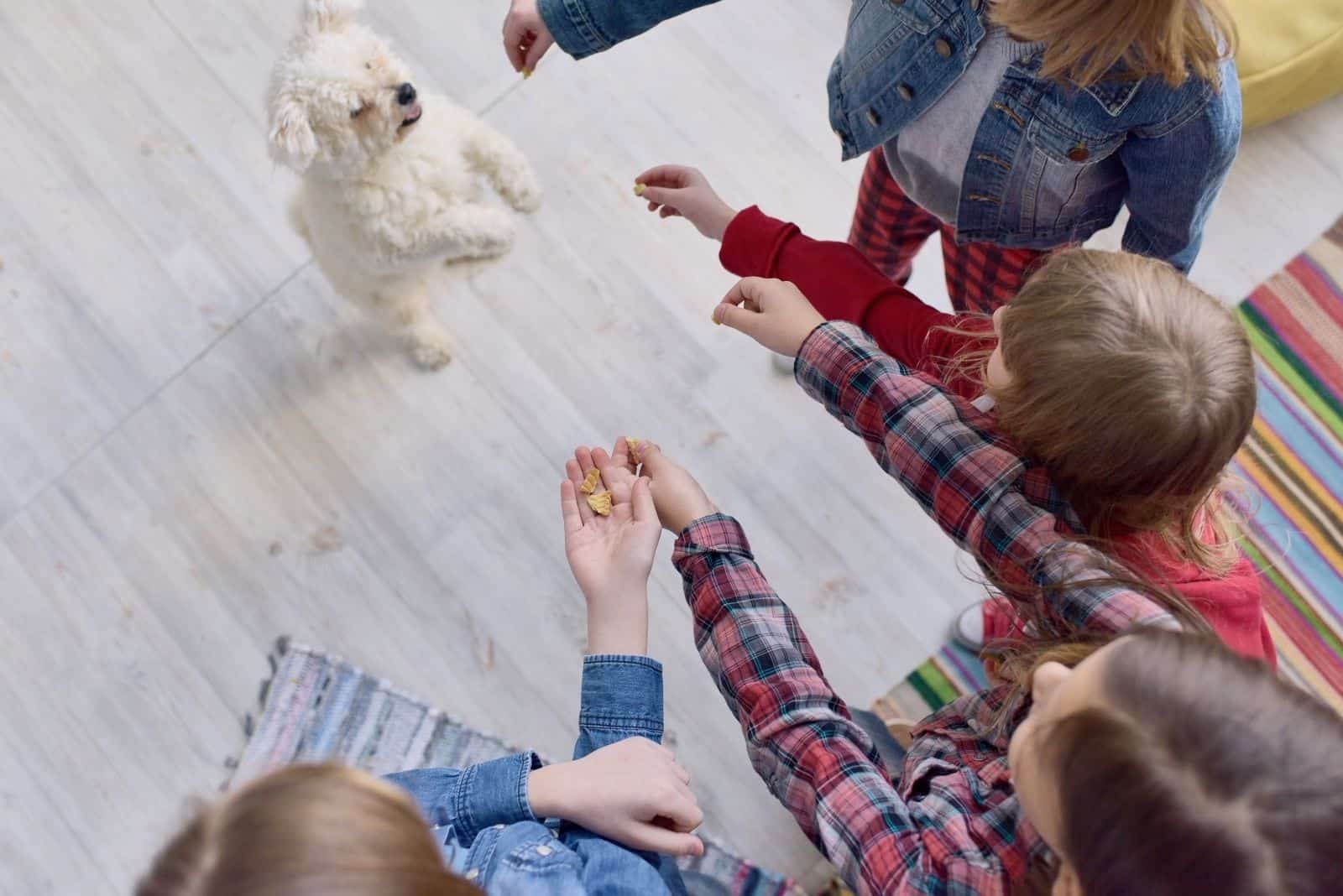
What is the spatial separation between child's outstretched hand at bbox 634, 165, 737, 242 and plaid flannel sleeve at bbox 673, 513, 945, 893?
0.37m

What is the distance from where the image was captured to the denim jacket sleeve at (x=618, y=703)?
79cm

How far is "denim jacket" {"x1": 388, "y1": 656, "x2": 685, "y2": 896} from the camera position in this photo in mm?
689

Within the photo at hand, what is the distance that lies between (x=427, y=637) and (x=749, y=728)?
681 millimetres

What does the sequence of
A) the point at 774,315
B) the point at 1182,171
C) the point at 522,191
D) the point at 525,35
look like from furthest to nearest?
the point at 522,191 < the point at 525,35 < the point at 774,315 < the point at 1182,171

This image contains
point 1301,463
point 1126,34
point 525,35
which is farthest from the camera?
point 1301,463

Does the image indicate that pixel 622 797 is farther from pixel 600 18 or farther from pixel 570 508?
pixel 600 18

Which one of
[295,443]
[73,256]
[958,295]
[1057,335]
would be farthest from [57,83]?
[1057,335]

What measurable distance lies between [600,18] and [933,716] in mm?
738

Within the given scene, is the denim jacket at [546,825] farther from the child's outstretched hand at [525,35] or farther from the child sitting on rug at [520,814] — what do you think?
the child's outstretched hand at [525,35]

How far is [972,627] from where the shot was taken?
1276mm

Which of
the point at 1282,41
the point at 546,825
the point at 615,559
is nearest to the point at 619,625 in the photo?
the point at 615,559

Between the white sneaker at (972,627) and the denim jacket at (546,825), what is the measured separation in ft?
2.04

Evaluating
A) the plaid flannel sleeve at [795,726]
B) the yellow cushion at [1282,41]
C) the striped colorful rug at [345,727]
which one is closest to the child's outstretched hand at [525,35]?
the plaid flannel sleeve at [795,726]

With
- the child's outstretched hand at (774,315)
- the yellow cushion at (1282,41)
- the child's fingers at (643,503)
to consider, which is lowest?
the yellow cushion at (1282,41)
